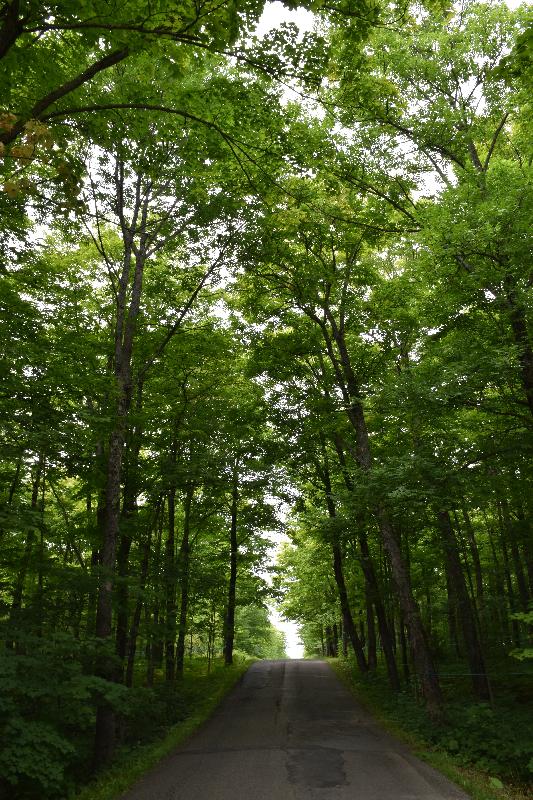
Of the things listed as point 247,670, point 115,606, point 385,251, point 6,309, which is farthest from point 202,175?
point 247,670

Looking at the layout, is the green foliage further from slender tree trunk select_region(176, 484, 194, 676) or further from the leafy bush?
slender tree trunk select_region(176, 484, 194, 676)

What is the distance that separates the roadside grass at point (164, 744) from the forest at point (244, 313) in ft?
1.48

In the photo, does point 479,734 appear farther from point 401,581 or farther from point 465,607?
point 465,607

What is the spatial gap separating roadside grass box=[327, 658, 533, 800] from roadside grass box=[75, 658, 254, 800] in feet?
15.8

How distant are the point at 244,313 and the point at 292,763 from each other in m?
13.2

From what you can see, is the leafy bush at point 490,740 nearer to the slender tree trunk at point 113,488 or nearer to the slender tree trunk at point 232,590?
the slender tree trunk at point 113,488

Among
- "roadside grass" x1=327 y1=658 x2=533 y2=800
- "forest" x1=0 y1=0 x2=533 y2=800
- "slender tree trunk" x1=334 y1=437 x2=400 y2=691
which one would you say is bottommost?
"roadside grass" x1=327 y1=658 x2=533 y2=800

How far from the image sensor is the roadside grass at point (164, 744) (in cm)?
786

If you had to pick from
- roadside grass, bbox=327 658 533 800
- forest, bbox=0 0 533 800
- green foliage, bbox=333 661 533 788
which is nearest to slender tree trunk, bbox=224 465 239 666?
forest, bbox=0 0 533 800

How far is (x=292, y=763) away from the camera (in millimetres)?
8812

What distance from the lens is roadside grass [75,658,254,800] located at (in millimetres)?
7855

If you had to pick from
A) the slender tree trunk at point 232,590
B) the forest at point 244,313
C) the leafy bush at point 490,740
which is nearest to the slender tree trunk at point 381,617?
the forest at point 244,313

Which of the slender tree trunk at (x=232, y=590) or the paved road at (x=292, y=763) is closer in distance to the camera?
the paved road at (x=292, y=763)

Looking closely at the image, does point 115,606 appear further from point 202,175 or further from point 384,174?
point 384,174
